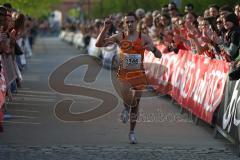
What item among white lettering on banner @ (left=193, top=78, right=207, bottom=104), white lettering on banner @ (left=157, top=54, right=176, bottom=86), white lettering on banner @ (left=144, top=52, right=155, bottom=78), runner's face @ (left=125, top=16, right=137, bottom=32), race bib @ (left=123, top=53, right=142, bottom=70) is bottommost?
white lettering on banner @ (left=144, top=52, right=155, bottom=78)

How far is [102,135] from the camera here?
12.8 meters

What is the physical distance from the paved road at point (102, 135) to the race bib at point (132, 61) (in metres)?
1.07

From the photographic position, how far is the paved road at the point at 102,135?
10945mm

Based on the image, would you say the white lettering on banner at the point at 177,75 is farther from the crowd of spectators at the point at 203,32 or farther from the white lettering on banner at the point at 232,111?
the white lettering on banner at the point at 232,111

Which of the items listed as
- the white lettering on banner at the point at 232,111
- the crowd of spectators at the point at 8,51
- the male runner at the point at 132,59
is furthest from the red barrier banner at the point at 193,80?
the crowd of spectators at the point at 8,51

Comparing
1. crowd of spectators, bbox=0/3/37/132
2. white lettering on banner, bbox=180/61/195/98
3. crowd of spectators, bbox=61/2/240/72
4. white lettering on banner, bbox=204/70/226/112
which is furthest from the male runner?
white lettering on banner, bbox=180/61/195/98

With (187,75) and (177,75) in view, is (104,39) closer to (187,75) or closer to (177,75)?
(187,75)

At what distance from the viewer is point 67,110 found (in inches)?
644

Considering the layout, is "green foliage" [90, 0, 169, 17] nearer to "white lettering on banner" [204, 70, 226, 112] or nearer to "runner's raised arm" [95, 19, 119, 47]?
"white lettering on banner" [204, 70, 226, 112]

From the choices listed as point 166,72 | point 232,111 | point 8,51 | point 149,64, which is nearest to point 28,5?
point 149,64

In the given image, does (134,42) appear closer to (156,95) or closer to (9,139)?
(9,139)

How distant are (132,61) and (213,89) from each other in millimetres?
1522

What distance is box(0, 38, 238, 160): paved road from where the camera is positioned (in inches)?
431

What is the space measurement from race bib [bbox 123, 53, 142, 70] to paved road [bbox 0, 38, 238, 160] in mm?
1065
